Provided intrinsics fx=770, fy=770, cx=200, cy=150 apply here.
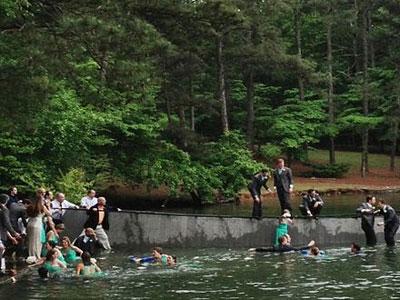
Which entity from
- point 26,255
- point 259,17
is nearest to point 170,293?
point 26,255

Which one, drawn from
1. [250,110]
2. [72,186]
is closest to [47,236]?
[72,186]

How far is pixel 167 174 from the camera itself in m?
42.3

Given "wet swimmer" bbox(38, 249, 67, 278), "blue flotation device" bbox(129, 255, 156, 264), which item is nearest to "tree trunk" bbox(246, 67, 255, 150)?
"blue flotation device" bbox(129, 255, 156, 264)

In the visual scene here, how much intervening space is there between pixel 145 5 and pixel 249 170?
74.0ft

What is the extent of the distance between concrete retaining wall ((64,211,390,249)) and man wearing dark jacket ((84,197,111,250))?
79 cm

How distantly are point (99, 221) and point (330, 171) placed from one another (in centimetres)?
3765

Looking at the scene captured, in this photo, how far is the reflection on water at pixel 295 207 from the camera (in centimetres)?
3838

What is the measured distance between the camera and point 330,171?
5922cm

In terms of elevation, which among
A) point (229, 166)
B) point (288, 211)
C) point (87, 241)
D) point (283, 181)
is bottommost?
point (87, 241)

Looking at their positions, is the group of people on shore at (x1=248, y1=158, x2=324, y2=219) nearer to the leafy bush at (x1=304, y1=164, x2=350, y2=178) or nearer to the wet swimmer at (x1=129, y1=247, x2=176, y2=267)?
the wet swimmer at (x1=129, y1=247, x2=176, y2=267)

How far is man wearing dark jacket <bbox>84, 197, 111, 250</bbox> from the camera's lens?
78.4ft

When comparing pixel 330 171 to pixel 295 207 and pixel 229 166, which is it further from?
pixel 295 207

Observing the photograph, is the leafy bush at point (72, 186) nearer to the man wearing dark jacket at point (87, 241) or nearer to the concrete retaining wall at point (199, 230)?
the concrete retaining wall at point (199, 230)

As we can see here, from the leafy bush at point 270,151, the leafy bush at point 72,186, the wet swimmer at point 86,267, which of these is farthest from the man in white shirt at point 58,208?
the leafy bush at point 270,151
